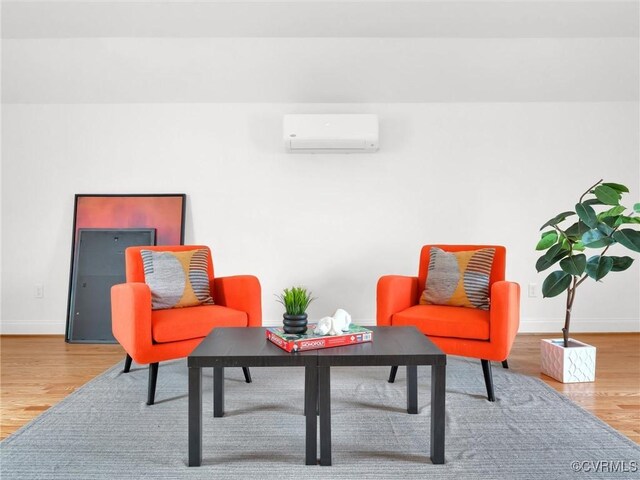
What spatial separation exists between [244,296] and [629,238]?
2293 millimetres

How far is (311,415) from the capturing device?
65.7 inches

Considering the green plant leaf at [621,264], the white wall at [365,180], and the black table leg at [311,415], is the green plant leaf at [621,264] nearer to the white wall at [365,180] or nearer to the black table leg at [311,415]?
the white wall at [365,180]

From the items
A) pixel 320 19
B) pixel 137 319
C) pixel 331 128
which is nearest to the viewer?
pixel 137 319

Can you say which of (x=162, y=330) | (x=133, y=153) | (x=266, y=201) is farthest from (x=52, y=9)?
(x=162, y=330)

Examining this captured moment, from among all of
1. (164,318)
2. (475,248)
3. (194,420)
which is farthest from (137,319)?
(475,248)

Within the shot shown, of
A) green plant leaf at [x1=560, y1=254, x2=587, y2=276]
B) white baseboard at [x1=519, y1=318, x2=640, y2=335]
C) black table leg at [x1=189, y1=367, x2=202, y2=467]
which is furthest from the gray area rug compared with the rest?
white baseboard at [x1=519, y1=318, x2=640, y2=335]

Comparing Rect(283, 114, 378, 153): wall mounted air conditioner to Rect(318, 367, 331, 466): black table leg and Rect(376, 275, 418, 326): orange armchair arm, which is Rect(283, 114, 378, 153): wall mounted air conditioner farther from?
Rect(318, 367, 331, 466): black table leg

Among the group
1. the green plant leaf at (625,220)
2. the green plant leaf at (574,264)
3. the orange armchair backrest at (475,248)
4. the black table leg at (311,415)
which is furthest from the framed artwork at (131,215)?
the green plant leaf at (625,220)

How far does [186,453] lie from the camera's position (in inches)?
69.2

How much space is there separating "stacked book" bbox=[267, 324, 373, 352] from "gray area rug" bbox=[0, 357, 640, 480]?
424mm

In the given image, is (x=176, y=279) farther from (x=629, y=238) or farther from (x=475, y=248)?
(x=629, y=238)

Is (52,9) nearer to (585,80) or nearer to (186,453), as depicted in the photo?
(186,453)

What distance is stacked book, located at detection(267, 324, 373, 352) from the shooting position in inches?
68.7

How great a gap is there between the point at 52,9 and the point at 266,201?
209cm
